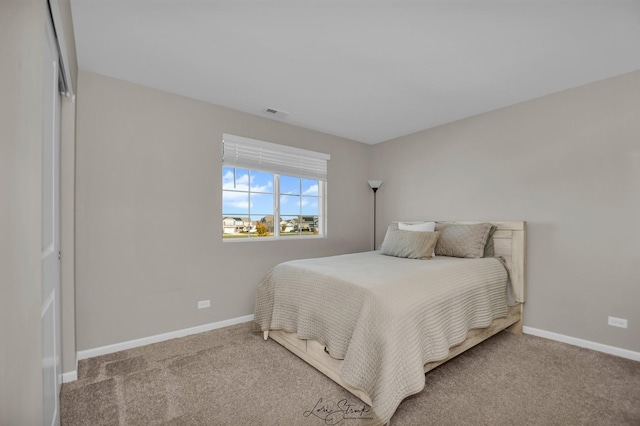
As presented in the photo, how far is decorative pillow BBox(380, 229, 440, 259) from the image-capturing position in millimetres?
2939

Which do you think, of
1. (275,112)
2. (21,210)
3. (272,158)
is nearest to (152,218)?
(272,158)

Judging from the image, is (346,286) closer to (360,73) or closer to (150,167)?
(360,73)

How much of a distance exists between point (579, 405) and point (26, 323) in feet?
9.19

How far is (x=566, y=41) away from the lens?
1.99m

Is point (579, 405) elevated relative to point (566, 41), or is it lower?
lower

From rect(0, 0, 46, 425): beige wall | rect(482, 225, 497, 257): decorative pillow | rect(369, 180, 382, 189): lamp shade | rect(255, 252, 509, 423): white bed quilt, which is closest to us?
rect(0, 0, 46, 425): beige wall

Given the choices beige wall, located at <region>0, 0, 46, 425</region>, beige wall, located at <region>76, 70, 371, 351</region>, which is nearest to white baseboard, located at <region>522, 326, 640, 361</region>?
beige wall, located at <region>76, 70, 371, 351</region>

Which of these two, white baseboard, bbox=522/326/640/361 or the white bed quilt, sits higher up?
the white bed quilt

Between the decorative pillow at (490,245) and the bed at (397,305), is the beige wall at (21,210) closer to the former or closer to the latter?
the bed at (397,305)

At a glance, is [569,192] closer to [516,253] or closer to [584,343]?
[516,253]

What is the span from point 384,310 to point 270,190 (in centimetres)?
231

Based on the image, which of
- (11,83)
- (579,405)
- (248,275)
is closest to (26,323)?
(11,83)

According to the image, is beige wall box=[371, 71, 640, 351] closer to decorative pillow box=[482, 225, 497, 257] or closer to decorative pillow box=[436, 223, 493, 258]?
decorative pillow box=[482, 225, 497, 257]

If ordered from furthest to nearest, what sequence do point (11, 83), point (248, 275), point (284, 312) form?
point (248, 275) < point (284, 312) < point (11, 83)
